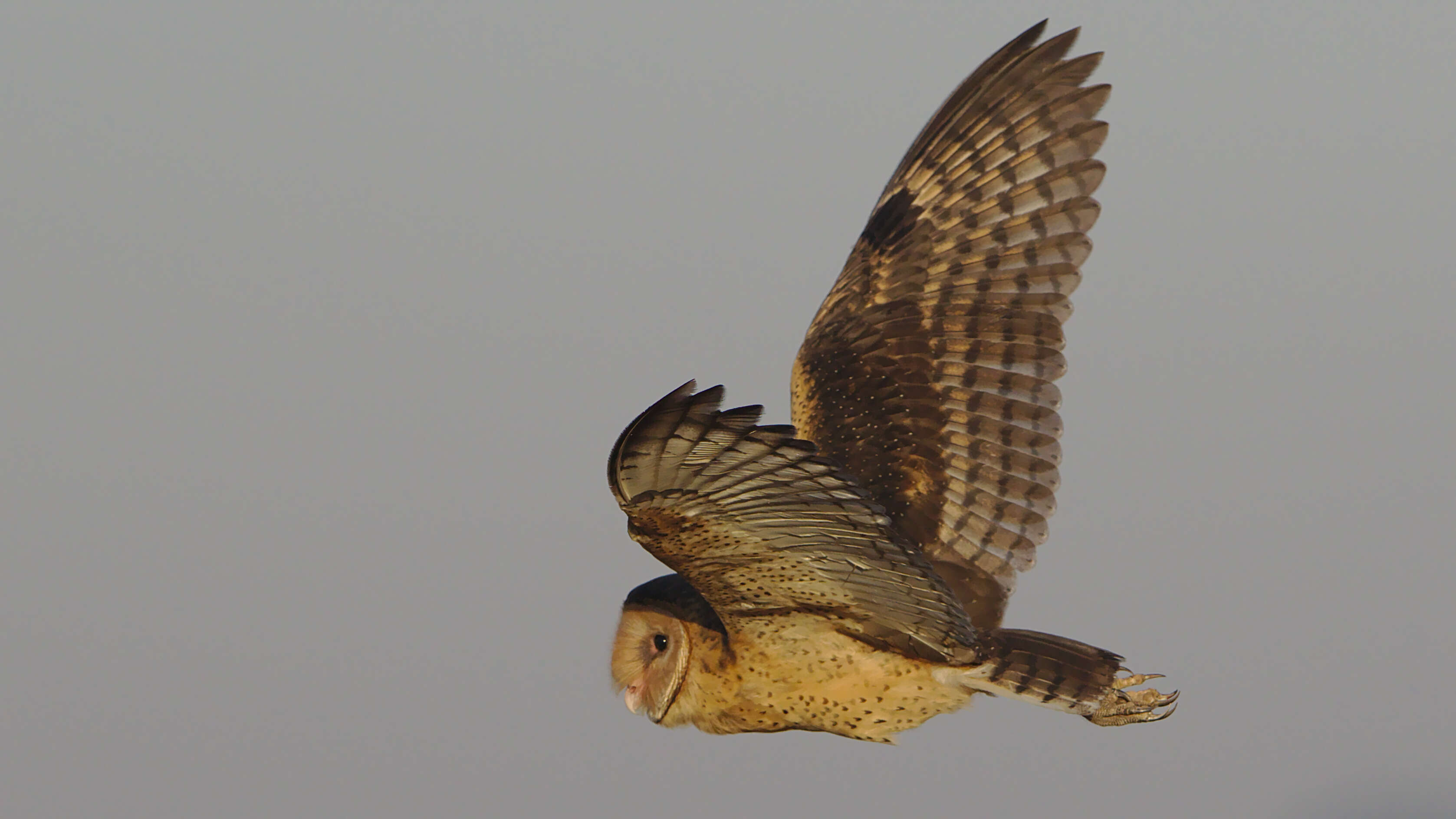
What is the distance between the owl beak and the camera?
237 inches

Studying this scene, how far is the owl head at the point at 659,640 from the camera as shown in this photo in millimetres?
5805

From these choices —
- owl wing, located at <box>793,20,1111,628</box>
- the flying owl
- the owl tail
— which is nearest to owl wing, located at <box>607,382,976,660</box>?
the flying owl

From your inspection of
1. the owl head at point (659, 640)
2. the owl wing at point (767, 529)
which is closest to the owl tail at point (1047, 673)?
the owl wing at point (767, 529)

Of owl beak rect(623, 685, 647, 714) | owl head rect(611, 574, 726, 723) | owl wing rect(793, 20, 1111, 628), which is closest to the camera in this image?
owl head rect(611, 574, 726, 723)

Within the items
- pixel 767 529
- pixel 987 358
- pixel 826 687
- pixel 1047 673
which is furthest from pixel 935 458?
pixel 767 529

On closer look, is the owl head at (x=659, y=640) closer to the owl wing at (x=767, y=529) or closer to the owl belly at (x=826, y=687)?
the owl belly at (x=826, y=687)

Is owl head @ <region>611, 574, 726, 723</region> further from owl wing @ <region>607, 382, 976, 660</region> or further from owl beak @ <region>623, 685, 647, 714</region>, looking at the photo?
owl wing @ <region>607, 382, 976, 660</region>

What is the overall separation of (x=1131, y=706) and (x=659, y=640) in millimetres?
2120

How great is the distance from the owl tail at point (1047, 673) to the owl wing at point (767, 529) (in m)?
0.14

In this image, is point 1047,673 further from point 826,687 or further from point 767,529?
point 767,529

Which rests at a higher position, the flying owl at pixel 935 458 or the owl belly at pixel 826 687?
the flying owl at pixel 935 458

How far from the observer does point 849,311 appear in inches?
274

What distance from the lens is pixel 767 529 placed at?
4473 mm

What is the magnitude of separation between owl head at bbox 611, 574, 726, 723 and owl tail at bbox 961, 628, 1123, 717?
1102 mm
